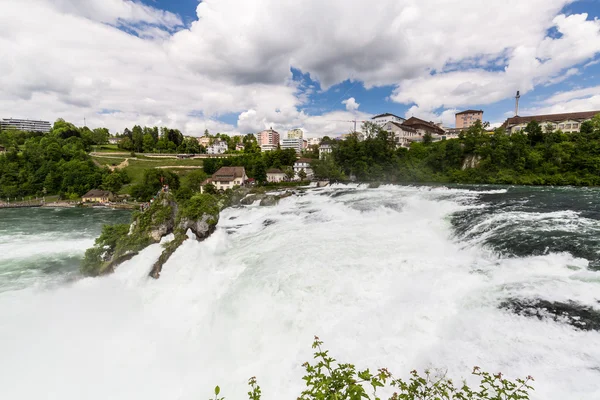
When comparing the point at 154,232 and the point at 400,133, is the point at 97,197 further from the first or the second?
the point at 400,133

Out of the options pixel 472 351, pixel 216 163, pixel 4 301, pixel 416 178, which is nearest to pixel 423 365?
pixel 472 351

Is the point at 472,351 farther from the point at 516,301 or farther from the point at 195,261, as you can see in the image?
the point at 195,261

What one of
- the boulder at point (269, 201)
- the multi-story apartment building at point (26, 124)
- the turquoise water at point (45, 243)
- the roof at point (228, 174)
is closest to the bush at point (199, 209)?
the turquoise water at point (45, 243)

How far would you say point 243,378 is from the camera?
6.68m

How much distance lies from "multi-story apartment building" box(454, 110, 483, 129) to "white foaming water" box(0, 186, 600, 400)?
91523 mm

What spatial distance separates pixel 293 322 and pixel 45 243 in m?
26.0

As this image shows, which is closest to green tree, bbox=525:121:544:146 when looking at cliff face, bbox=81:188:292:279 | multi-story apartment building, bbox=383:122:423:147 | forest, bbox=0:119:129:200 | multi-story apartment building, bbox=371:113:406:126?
multi-story apartment building, bbox=383:122:423:147

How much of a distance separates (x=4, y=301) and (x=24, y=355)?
223 inches

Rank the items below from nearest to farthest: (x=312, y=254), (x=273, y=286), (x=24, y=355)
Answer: (x=24, y=355) → (x=273, y=286) → (x=312, y=254)

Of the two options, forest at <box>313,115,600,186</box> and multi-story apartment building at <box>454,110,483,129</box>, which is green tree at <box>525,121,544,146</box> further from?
multi-story apartment building at <box>454,110,483,129</box>

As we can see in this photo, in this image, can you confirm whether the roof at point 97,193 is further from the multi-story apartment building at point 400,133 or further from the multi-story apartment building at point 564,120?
the multi-story apartment building at point 564,120

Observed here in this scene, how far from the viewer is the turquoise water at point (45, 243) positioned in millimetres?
15500

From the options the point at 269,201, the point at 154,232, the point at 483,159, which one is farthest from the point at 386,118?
the point at 154,232

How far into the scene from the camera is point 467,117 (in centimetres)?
8706
